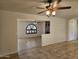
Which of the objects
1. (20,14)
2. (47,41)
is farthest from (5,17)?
(47,41)

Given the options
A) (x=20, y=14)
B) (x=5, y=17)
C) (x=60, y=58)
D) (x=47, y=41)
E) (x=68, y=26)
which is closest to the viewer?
(x=60, y=58)

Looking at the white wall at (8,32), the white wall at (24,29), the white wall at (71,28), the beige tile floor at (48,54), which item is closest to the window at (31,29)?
the white wall at (24,29)

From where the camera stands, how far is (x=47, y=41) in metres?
9.87

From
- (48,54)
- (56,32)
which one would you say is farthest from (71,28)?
(48,54)

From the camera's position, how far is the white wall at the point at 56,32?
9.87 m

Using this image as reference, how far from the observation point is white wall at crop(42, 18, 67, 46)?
32.4 ft

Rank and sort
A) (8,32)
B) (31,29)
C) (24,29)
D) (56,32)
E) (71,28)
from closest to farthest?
1. (8,32)
2. (56,32)
3. (71,28)
4. (24,29)
5. (31,29)

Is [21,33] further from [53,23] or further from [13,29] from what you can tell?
[13,29]

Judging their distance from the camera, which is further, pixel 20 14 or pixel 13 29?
pixel 20 14

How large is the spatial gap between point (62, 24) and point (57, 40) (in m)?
1.39

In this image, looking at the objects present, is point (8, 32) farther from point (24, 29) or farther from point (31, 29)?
point (31, 29)

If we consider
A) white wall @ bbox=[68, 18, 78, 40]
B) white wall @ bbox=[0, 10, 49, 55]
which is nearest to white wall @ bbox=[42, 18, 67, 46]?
white wall @ bbox=[68, 18, 78, 40]

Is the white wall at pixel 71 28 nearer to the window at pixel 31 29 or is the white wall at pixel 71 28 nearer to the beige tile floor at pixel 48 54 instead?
the window at pixel 31 29

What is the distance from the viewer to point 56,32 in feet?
34.0
